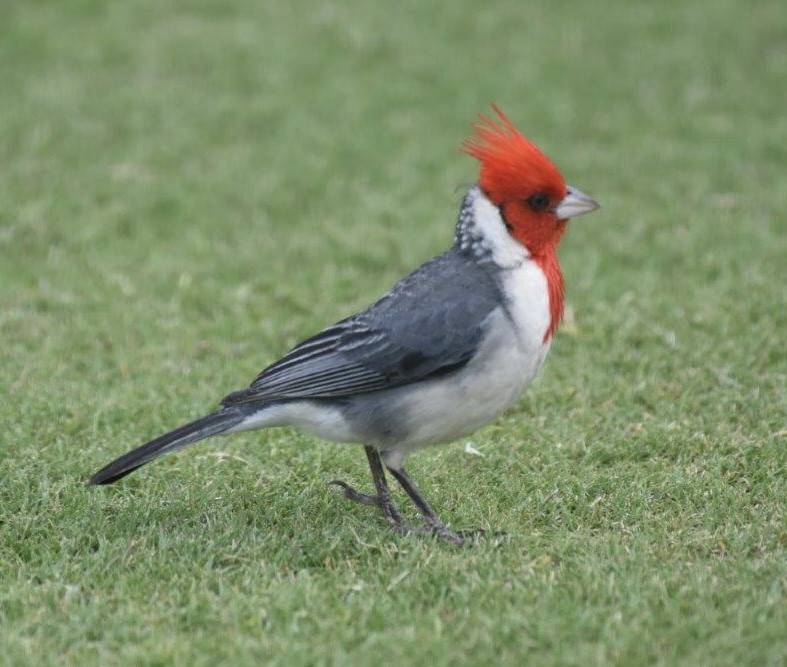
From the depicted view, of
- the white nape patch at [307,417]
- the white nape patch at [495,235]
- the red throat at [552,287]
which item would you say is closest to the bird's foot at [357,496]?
the white nape patch at [307,417]

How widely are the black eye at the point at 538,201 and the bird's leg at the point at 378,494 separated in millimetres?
1142

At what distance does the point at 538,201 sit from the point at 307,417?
1203 millimetres

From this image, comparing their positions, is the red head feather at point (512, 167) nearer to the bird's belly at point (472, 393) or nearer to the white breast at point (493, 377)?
the white breast at point (493, 377)

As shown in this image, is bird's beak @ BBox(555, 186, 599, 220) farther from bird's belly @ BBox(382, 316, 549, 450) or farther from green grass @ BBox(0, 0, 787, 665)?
green grass @ BBox(0, 0, 787, 665)

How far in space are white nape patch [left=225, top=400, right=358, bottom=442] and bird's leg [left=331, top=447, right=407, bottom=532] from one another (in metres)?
0.24

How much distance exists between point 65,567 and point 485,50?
730cm

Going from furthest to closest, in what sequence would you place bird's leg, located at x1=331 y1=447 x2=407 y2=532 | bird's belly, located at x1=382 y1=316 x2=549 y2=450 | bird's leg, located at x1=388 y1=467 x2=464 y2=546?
bird's leg, located at x1=331 y1=447 x2=407 y2=532 → bird's leg, located at x1=388 y1=467 x2=464 y2=546 → bird's belly, located at x1=382 y1=316 x2=549 y2=450

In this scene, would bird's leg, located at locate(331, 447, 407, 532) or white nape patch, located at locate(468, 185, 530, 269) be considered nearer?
white nape patch, located at locate(468, 185, 530, 269)

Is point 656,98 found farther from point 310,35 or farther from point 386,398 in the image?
point 386,398

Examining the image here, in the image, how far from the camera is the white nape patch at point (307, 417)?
4855mm

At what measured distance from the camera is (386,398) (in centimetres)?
484

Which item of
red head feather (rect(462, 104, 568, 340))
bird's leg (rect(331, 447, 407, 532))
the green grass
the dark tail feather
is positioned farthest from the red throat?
the dark tail feather

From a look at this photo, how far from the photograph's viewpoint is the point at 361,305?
7281mm

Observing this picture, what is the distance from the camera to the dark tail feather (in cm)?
473
